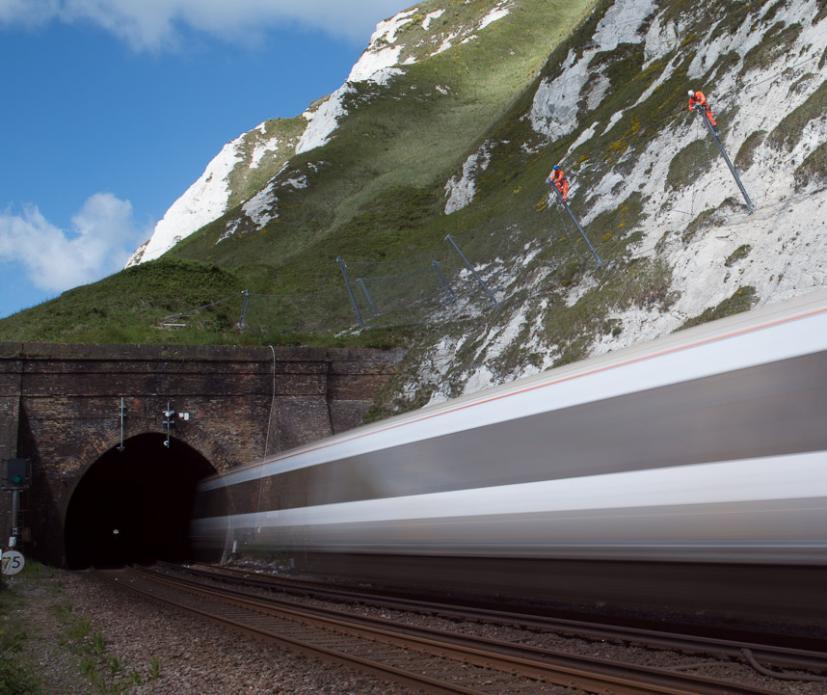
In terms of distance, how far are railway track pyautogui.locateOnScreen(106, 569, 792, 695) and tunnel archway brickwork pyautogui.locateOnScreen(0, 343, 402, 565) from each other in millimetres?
13364

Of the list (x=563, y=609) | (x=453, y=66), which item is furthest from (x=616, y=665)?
(x=453, y=66)

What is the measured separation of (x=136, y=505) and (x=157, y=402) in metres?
17.3

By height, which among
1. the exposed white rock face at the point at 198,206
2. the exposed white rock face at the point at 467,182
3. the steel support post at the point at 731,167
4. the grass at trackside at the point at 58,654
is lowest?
the grass at trackside at the point at 58,654

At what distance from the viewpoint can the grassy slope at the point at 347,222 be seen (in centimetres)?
3155

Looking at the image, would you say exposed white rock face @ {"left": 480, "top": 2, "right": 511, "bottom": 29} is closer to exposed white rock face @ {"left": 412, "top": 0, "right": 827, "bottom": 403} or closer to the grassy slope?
the grassy slope

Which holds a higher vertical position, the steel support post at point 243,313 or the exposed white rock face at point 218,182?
the exposed white rock face at point 218,182

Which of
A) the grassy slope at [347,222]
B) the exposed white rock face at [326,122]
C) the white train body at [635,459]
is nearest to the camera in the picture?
the white train body at [635,459]

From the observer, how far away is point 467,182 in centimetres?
4509

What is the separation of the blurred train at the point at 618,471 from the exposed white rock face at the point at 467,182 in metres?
31.3

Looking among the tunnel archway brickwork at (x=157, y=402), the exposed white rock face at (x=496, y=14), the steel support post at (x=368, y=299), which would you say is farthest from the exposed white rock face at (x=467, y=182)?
the exposed white rock face at (x=496, y=14)

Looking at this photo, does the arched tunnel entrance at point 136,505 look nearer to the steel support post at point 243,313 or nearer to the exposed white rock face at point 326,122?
the steel support post at point 243,313

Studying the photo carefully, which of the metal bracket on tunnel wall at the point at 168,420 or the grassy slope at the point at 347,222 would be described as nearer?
the metal bracket on tunnel wall at the point at 168,420

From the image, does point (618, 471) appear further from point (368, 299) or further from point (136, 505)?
point (136, 505)

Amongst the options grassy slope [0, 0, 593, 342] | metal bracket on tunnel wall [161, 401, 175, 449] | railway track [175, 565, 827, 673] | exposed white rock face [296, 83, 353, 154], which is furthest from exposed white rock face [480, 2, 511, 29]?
railway track [175, 565, 827, 673]
